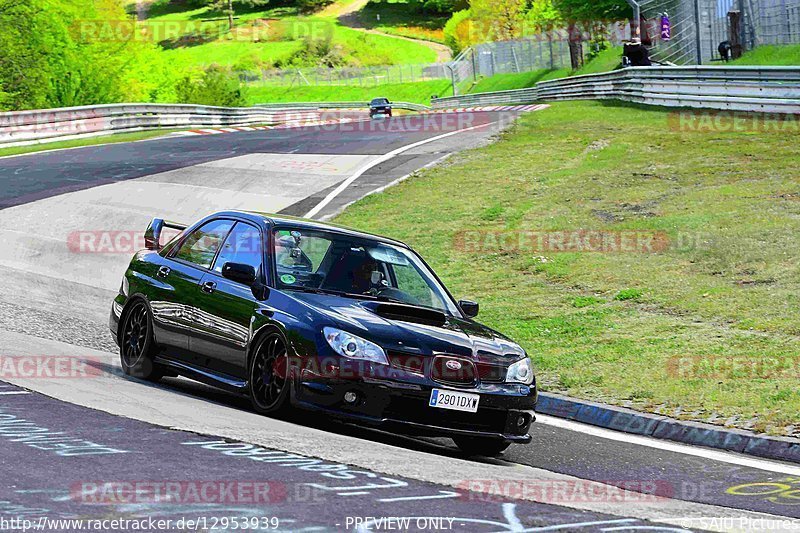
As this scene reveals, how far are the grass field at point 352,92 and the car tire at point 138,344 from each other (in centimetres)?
10082

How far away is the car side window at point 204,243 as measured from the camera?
9.95 meters

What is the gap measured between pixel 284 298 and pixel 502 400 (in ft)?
5.65

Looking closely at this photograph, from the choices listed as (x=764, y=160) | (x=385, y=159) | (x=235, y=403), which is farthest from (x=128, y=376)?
(x=385, y=159)

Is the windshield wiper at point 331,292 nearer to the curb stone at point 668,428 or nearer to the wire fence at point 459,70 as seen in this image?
the curb stone at point 668,428

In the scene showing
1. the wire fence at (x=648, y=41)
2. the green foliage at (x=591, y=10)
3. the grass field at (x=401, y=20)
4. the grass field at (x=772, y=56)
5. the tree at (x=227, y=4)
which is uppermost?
the tree at (x=227, y=4)

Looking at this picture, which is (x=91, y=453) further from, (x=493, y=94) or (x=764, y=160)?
(x=493, y=94)

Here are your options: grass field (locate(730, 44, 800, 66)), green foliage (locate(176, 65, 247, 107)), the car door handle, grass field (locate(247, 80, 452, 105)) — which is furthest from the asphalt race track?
grass field (locate(247, 80, 452, 105))

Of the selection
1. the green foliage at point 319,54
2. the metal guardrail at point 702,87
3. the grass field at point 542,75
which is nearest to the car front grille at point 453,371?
the metal guardrail at point 702,87

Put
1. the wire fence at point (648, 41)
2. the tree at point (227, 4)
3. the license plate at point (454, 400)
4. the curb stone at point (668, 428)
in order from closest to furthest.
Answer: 1. the license plate at point (454, 400)
2. the curb stone at point (668, 428)
3. the wire fence at point (648, 41)
4. the tree at point (227, 4)

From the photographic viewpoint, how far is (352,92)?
119 meters


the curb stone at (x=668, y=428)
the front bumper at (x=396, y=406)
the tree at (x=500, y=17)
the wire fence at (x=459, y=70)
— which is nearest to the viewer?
the front bumper at (x=396, y=406)

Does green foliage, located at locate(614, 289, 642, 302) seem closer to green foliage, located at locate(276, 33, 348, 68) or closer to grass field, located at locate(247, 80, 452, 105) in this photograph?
grass field, located at locate(247, 80, 452, 105)

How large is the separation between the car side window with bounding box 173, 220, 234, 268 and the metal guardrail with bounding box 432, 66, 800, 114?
67.7 ft

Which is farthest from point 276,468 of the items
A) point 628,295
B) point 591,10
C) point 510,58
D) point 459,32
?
point 459,32
